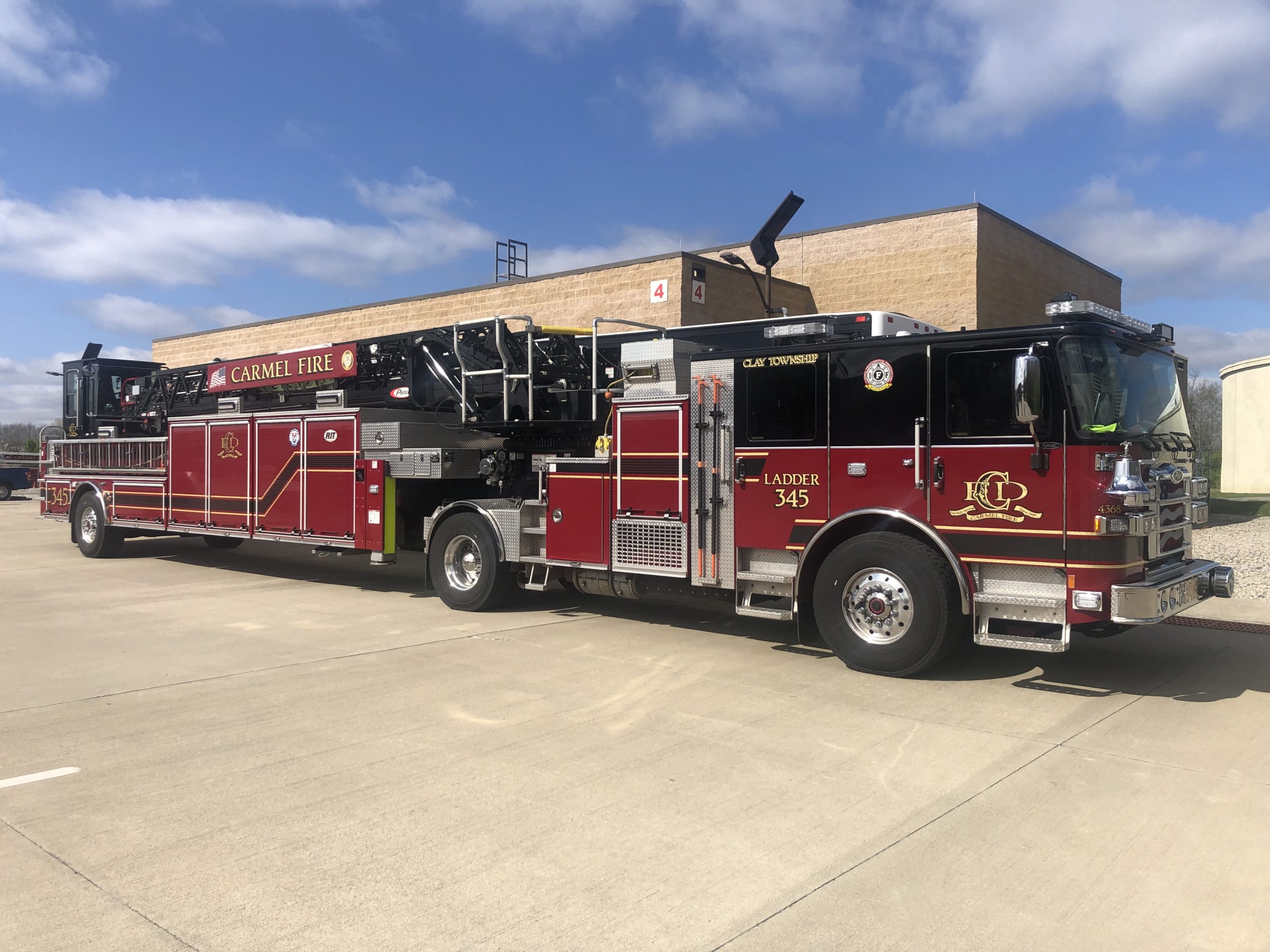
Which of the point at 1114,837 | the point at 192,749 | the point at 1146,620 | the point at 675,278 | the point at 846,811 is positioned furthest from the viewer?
the point at 675,278

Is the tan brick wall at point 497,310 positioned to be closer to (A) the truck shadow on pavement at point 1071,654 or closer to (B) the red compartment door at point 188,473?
(B) the red compartment door at point 188,473

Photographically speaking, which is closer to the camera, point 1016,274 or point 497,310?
point 1016,274

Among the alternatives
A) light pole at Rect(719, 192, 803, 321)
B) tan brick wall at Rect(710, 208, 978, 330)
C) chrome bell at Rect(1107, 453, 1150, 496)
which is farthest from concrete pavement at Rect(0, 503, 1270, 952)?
tan brick wall at Rect(710, 208, 978, 330)

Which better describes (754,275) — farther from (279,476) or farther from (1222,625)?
(1222,625)

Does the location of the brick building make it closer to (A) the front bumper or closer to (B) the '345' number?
(B) the '345' number

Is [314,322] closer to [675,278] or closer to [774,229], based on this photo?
[675,278]

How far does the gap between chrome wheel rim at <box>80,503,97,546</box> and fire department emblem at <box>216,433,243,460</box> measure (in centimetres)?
391

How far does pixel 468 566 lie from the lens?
33.2 ft

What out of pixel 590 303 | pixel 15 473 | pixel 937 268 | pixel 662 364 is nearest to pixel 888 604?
pixel 662 364

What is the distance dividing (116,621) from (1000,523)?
8092mm

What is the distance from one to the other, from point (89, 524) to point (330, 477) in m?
6.67

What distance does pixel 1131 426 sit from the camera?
21.3 ft

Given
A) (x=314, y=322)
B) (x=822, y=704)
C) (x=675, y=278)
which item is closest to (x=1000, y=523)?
(x=822, y=704)

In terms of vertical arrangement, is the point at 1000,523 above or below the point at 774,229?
below
